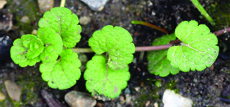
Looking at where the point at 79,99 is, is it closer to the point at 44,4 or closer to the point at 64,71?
the point at 64,71

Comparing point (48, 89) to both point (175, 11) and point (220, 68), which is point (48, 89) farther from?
point (220, 68)

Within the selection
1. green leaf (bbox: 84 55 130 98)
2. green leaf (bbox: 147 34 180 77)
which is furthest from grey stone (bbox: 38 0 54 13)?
green leaf (bbox: 147 34 180 77)

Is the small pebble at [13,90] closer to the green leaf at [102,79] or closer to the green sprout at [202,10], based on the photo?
the green leaf at [102,79]

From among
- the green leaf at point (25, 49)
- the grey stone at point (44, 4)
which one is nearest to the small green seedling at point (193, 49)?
the green leaf at point (25, 49)

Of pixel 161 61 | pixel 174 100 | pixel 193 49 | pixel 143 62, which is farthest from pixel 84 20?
pixel 174 100

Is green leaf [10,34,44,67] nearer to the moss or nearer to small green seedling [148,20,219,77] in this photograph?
the moss

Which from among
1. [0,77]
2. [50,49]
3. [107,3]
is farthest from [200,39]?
[0,77]
